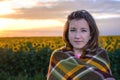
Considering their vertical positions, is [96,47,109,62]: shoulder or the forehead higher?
the forehead

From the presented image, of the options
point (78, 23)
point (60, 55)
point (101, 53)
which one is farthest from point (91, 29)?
point (60, 55)

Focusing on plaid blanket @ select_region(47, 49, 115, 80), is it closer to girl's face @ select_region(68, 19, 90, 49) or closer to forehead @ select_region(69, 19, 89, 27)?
girl's face @ select_region(68, 19, 90, 49)

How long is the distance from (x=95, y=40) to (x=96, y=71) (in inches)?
12.5

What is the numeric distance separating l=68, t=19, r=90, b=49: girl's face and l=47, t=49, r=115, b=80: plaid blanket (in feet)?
0.55

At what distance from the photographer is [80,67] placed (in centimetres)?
479

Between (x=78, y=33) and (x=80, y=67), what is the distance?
1.20 ft

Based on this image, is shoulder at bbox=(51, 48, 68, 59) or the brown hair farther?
shoulder at bbox=(51, 48, 68, 59)

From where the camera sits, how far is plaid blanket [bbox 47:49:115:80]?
4.76 m

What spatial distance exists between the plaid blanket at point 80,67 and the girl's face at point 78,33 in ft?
0.55

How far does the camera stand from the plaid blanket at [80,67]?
15.6ft

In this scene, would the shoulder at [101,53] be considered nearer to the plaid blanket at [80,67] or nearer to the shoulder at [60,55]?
the plaid blanket at [80,67]

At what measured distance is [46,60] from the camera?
9.15 meters

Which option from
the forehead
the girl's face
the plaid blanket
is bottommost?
the plaid blanket

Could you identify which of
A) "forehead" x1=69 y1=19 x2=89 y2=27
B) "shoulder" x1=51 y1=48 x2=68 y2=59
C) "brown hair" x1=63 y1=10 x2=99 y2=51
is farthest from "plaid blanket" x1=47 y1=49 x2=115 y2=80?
"forehead" x1=69 y1=19 x2=89 y2=27
